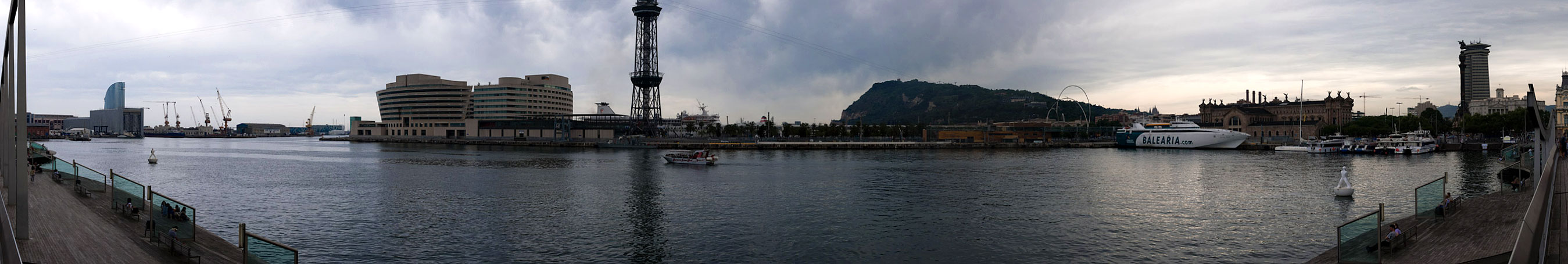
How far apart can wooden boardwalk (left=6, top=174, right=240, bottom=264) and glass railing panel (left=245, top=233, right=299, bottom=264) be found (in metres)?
2.55

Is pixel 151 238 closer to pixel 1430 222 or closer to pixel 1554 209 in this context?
pixel 1554 209

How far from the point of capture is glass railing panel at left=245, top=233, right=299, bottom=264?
16203 mm

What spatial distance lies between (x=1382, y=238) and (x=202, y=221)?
132 feet

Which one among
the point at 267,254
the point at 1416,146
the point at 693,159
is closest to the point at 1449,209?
the point at 267,254

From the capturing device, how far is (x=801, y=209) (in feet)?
116

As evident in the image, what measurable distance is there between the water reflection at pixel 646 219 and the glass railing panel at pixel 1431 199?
76.7 ft

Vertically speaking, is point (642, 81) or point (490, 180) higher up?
Answer: point (642, 81)

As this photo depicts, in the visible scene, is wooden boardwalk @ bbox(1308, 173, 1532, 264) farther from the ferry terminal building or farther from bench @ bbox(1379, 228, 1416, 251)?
the ferry terminal building

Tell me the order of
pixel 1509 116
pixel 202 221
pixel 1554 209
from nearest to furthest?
1. pixel 1554 209
2. pixel 202 221
3. pixel 1509 116

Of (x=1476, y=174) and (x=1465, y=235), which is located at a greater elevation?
(x=1465, y=235)

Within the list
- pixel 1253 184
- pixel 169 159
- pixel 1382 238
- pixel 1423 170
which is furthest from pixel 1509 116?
pixel 169 159

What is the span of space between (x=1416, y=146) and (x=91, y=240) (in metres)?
118

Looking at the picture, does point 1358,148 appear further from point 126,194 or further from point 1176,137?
point 126,194

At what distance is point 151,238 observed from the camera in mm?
19312
